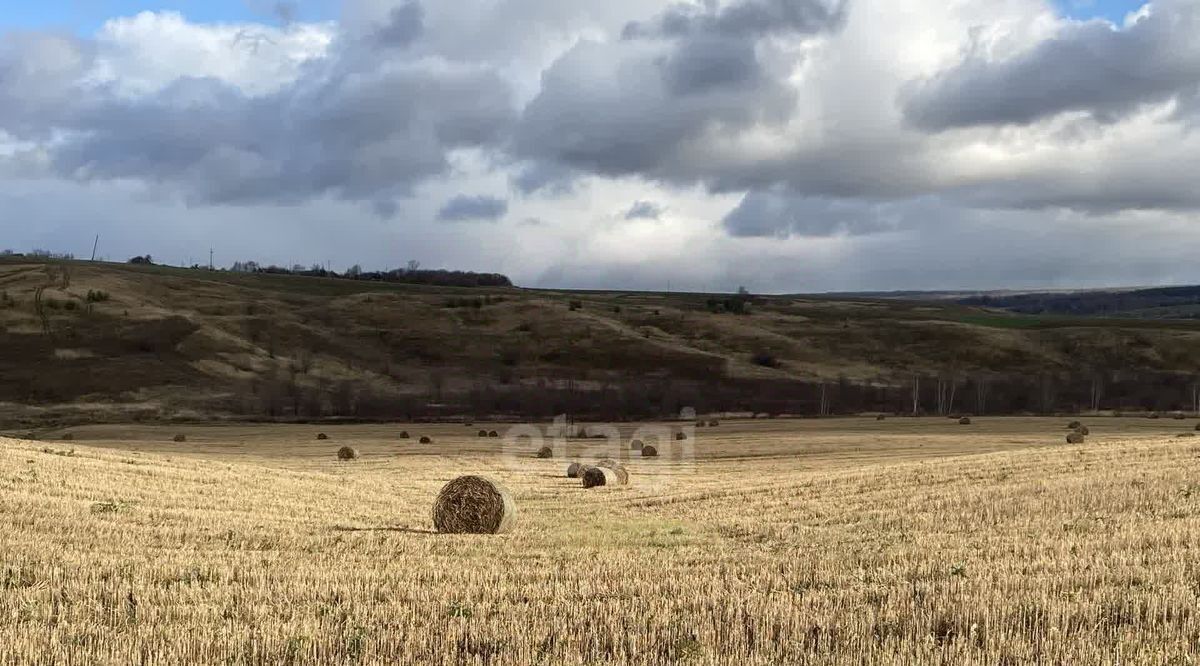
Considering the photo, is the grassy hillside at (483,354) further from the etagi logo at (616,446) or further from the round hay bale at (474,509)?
the round hay bale at (474,509)

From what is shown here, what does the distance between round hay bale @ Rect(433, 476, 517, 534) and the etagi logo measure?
1244cm

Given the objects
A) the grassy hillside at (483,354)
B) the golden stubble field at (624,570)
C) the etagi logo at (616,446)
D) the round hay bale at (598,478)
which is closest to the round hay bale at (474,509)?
the golden stubble field at (624,570)

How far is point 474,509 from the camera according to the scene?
62.0ft

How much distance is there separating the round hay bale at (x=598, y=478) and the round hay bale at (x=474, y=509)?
427 inches

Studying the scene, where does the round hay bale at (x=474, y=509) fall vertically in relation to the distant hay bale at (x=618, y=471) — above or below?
above

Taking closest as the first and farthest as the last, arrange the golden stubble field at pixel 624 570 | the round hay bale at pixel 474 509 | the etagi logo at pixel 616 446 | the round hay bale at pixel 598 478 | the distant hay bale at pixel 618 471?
the golden stubble field at pixel 624 570, the round hay bale at pixel 474 509, the round hay bale at pixel 598 478, the distant hay bale at pixel 618 471, the etagi logo at pixel 616 446

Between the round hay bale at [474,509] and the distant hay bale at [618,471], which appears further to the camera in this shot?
the distant hay bale at [618,471]

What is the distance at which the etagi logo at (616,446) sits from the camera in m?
38.7

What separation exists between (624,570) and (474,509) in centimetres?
701

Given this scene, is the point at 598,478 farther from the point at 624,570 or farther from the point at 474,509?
the point at 624,570

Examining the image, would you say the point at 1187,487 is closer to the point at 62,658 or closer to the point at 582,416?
the point at 62,658

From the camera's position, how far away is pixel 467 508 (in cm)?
1894

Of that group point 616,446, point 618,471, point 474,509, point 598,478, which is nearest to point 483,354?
point 616,446

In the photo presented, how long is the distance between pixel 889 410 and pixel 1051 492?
6077cm
